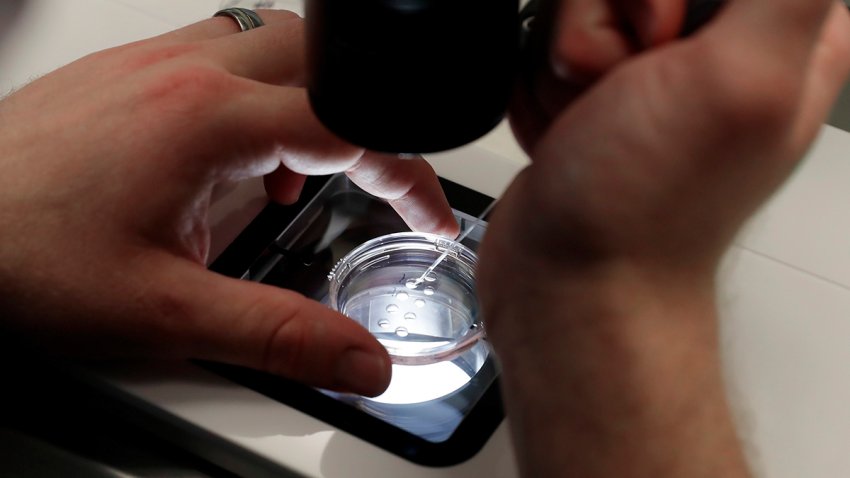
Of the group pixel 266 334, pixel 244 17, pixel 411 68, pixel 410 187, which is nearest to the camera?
pixel 411 68

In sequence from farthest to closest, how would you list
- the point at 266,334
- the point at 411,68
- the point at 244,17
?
the point at 244,17, the point at 266,334, the point at 411,68

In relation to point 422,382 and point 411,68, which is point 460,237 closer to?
point 422,382

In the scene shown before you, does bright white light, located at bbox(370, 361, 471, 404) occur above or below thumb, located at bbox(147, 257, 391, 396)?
below

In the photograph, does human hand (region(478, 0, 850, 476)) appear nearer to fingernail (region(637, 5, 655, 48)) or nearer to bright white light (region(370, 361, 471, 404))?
fingernail (region(637, 5, 655, 48))

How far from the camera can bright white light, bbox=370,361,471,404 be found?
482 mm

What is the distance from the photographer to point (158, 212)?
0.46m

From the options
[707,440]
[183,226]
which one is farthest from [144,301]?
[707,440]

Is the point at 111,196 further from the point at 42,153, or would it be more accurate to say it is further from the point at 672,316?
the point at 672,316

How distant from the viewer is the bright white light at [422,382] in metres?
0.48

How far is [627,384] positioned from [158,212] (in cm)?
27

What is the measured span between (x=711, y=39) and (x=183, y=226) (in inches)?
12.3

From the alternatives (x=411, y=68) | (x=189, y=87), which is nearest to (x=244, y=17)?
(x=189, y=87)

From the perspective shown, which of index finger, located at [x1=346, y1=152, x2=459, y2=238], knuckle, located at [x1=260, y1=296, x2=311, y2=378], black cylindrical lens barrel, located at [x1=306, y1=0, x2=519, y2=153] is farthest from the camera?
index finger, located at [x1=346, y1=152, x2=459, y2=238]

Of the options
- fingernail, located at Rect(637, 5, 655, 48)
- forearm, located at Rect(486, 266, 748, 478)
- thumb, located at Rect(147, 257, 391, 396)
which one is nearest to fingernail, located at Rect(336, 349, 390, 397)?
thumb, located at Rect(147, 257, 391, 396)
